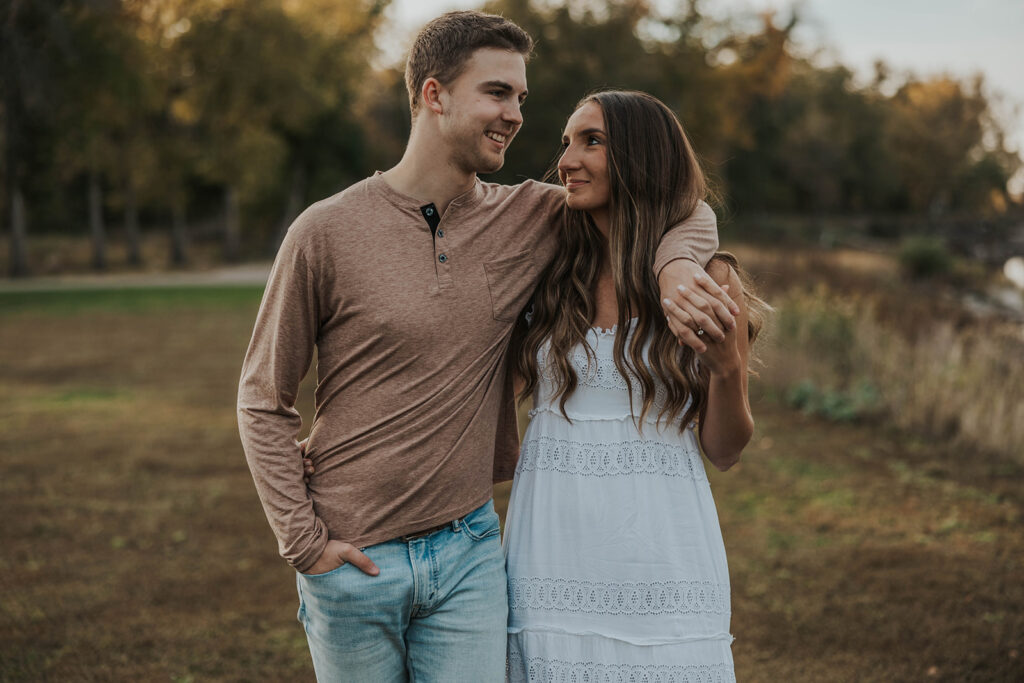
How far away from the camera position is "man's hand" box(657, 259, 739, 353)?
2232 mm

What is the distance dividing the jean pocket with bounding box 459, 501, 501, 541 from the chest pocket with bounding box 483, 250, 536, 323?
1.86 feet

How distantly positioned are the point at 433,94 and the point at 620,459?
1205mm

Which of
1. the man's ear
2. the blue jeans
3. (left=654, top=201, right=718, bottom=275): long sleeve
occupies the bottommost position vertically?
the blue jeans

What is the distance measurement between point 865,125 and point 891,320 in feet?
155

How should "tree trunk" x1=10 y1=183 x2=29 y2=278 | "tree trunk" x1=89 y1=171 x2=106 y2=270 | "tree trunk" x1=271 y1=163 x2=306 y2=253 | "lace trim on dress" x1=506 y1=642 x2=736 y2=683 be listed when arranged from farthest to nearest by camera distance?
"tree trunk" x1=271 y1=163 x2=306 y2=253
"tree trunk" x1=89 y1=171 x2=106 y2=270
"tree trunk" x1=10 y1=183 x2=29 y2=278
"lace trim on dress" x1=506 y1=642 x2=736 y2=683

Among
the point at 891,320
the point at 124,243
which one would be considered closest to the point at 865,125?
the point at 124,243

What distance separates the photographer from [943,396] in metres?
8.45

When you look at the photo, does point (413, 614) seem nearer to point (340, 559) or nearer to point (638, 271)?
point (340, 559)

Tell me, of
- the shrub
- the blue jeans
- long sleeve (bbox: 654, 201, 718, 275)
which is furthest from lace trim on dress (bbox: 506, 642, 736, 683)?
the shrub

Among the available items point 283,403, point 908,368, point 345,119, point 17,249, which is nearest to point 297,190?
point 345,119

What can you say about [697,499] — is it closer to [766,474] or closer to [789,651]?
[789,651]

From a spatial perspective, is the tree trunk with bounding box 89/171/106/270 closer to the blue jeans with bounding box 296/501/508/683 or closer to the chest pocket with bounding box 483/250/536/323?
the chest pocket with bounding box 483/250/536/323

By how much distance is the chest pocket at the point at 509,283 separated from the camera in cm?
263

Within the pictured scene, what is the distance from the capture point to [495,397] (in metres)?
2.72
